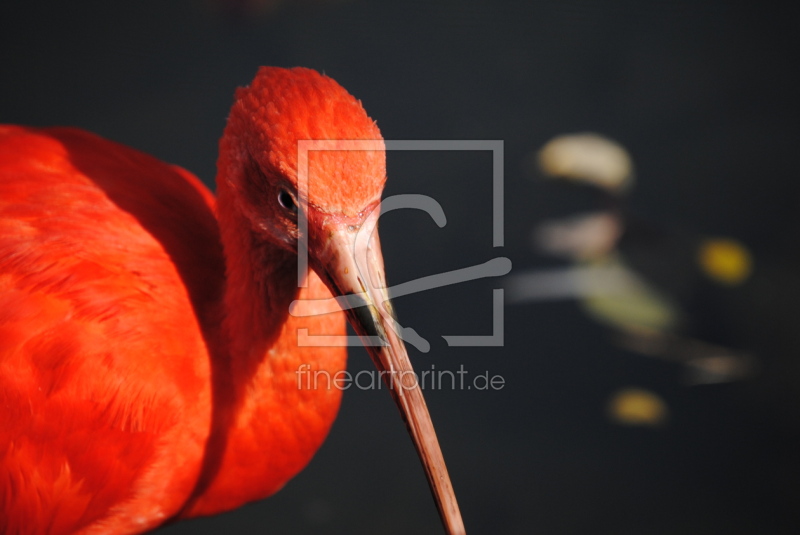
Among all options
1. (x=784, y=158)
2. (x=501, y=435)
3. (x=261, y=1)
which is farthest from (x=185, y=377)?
(x=784, y=158)

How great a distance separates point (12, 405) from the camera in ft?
2.62

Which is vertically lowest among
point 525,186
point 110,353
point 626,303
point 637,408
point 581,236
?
point 637,408

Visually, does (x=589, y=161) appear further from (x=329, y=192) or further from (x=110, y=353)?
(x=110, y=353)

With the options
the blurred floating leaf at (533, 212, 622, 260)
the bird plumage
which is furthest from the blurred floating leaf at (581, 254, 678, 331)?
the bird plumage

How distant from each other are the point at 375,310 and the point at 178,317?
29 centimetres

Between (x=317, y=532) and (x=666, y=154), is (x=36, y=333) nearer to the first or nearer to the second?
(x=317, y=532)

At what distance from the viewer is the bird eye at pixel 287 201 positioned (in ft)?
2.47

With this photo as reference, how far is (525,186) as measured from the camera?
1.56m

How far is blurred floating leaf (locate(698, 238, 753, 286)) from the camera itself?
1.47 meters

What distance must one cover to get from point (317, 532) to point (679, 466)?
0.79 metres

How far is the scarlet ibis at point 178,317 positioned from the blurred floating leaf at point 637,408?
76cm

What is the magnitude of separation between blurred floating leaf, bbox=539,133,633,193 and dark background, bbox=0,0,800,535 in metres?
0.03

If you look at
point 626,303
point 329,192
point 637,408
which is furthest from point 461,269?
point 329,192

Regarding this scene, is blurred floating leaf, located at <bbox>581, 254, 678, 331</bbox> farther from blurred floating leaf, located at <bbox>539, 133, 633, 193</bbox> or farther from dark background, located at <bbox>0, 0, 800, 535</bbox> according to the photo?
blurred floating leaf, located at <bbox>539, 133, 633, 193</bbox>
